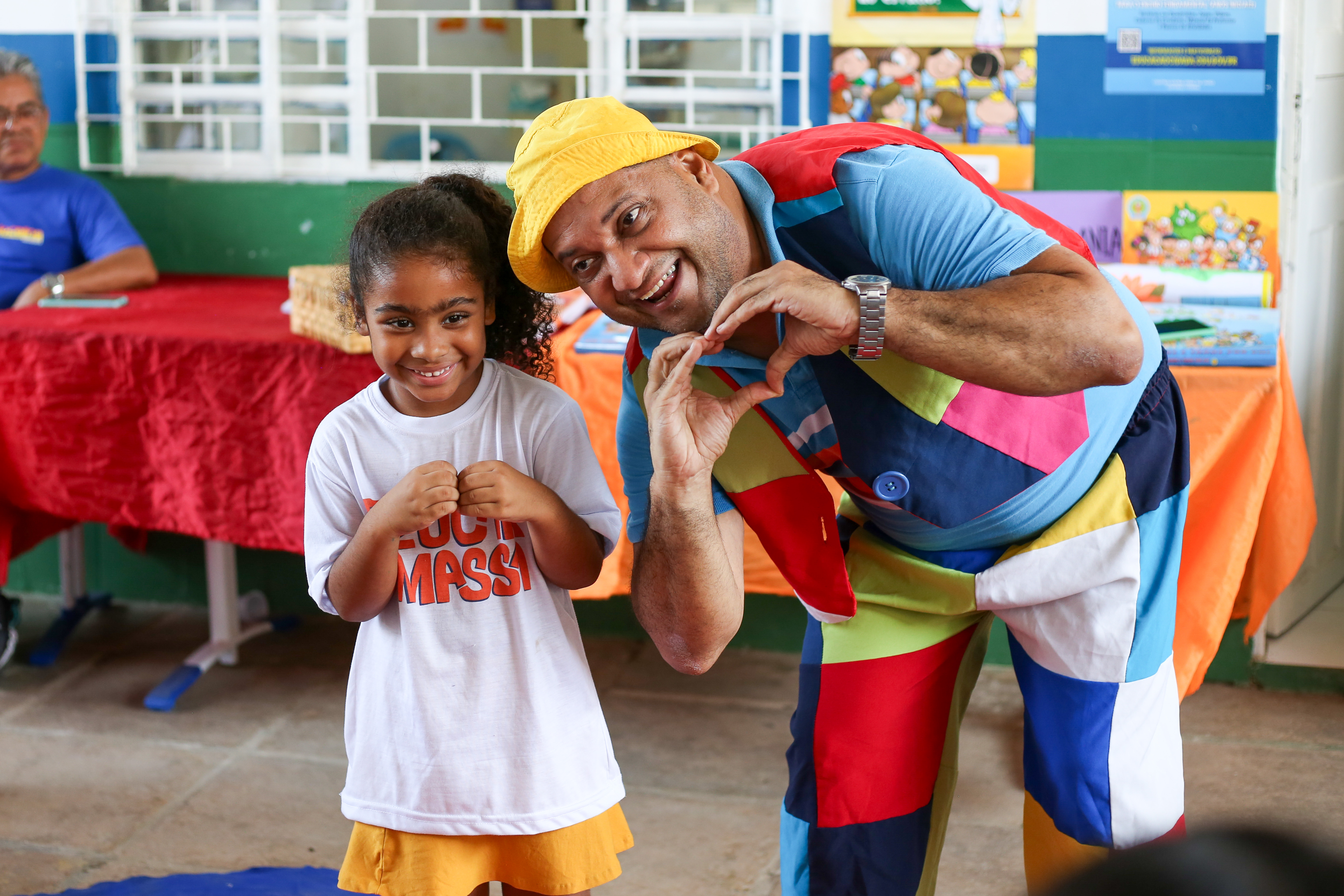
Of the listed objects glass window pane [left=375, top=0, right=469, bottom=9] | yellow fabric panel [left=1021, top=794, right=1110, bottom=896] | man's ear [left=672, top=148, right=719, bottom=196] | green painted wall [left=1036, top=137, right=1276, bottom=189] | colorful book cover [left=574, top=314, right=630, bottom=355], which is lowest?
yellow fabric panel [left=1021, top=794, right=1110, bottom=896]

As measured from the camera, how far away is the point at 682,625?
1.50m

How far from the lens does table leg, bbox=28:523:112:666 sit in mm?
3365

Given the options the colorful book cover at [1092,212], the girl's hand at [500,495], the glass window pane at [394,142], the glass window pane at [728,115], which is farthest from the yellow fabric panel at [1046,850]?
the glass window pane at [394,142]

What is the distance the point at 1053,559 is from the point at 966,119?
1.82 meters

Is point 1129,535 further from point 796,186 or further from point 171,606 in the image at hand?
point 171,606

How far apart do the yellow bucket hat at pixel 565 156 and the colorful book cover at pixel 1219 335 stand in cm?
144

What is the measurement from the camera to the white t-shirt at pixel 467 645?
4.59ft

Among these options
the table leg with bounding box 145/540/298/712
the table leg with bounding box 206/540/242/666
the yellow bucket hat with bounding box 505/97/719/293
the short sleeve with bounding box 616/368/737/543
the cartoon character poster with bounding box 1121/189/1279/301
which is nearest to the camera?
the yellow bucket hat with bounding box 505/97/719/293

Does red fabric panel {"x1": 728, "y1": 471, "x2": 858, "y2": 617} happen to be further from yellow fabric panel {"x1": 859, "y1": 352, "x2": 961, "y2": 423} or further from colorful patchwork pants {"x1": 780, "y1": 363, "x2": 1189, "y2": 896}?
yellow fabric panel {"x1": 859, "y1": 352, "x2": 961, "y2": 423}

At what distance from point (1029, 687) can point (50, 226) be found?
287 cm

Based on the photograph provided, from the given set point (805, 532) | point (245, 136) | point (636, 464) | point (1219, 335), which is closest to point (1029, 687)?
point (805, 532)

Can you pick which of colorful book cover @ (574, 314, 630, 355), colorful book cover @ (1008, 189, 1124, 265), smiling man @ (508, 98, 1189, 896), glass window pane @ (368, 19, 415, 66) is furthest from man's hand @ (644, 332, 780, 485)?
glass window pane @ (368, 19, 415, 66)

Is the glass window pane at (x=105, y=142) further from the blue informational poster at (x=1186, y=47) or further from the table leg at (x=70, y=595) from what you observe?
the blue informational poster at (x=1186, y=47)

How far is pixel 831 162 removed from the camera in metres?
1.31
